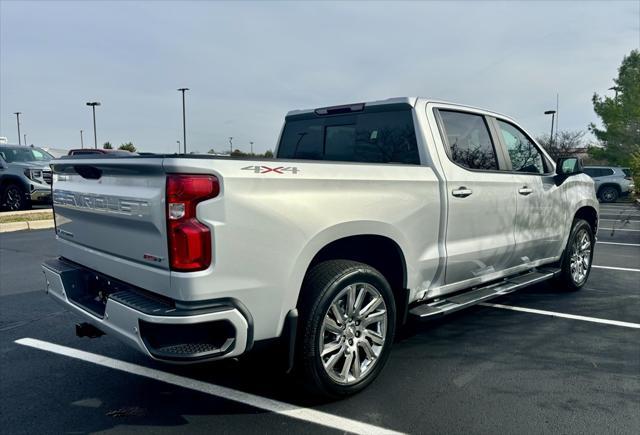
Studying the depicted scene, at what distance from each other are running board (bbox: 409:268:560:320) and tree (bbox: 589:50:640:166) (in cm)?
2590

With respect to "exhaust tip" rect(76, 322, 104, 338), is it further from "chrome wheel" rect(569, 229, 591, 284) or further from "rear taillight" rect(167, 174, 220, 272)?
"chrome wheel" rect(569, 229, 591, 284)

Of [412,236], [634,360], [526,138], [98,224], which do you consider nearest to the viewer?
[98,224]

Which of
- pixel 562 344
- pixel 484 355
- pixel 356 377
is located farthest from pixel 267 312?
pixel 562 344

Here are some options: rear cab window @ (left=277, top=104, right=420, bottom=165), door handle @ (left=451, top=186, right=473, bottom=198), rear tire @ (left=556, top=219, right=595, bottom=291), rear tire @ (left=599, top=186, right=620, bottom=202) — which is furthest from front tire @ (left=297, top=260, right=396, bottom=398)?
rear tire @ (left=599, top=186, right=620, bottom=202)

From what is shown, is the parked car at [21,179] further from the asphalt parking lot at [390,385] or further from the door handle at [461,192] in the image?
the door handle at [461,192]

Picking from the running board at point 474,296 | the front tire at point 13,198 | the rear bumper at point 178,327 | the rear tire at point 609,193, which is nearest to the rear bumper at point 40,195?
the front tire at point 13,198

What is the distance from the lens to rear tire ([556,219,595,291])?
5484 mm

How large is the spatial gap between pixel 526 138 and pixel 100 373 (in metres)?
4.33

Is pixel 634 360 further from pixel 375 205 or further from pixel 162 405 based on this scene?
pixel 162 405

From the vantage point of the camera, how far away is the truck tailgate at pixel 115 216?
244 cm

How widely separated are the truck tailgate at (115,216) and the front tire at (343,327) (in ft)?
2.79

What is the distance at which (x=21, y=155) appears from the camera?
13.5m

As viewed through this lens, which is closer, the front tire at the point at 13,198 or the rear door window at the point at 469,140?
the rear door window at the point at 469,140

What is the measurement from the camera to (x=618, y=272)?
6.98m
